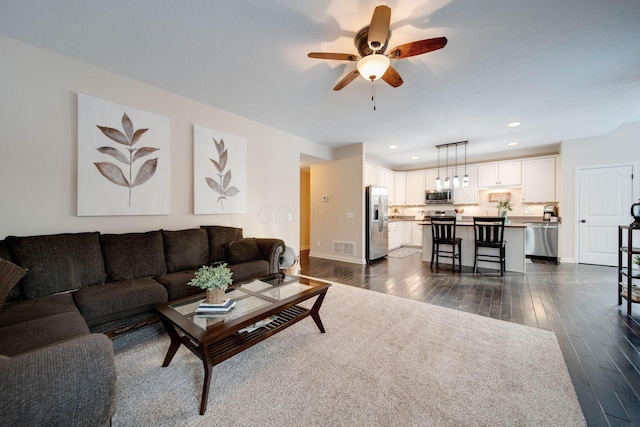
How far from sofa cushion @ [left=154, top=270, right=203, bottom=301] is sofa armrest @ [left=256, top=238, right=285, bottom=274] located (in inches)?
36.2

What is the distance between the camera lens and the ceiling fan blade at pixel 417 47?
1.81 metres

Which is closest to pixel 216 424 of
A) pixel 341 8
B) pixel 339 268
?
pixel 341 8

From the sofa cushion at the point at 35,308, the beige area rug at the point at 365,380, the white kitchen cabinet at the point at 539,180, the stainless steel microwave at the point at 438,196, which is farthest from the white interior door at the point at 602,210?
the sofa cushion at the point at 35,308

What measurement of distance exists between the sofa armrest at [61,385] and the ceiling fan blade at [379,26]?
7.62ft

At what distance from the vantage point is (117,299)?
1.93 m

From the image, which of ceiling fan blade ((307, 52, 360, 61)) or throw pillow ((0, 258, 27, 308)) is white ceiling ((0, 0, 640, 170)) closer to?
ceiling fan blade ((307, 52, 360, 61))

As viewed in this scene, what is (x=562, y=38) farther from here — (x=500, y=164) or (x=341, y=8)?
(x=500, y=164)

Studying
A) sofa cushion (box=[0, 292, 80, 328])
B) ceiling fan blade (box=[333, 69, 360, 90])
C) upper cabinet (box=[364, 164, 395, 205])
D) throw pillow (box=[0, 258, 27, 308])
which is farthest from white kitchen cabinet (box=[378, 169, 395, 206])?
throw pillow (box=[0, 258, 27, 308])

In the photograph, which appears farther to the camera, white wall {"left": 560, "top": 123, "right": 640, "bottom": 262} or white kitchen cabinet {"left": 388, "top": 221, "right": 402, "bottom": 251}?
white kitchen cabinet {"left": 388, "top": 221, "right": 402, "bottom": 251}

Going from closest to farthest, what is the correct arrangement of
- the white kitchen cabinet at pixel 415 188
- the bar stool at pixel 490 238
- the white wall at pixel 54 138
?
the white wall at pixel 54 138
the bar stool at pixel 490 238
the white kitchen cabinet at pixel 415 188

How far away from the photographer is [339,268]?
15.9 feet

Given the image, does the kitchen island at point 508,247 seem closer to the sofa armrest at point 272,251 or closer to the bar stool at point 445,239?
the bar stool at point 445,239

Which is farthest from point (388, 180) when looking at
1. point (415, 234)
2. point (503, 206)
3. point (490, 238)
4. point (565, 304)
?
point (565, 304)

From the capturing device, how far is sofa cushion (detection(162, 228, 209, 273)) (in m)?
2.79
